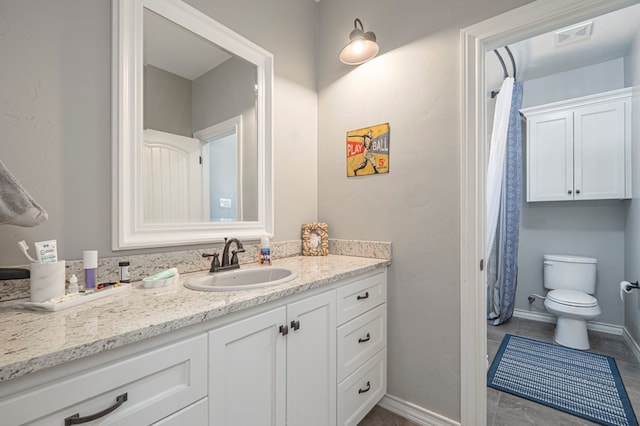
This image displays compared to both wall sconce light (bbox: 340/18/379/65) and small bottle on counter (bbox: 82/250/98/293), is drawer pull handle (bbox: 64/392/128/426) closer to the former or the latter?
small bottle on counter (bbox: 82/250/98/293)

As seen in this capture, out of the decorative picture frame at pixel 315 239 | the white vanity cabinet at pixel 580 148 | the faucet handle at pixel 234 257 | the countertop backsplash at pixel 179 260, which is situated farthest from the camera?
the white vanity cabinet at pixel 580 148

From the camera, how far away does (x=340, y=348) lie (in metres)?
1.30

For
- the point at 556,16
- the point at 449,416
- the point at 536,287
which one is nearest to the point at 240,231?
the point at 449,416

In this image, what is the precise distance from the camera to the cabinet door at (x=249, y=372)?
823mm

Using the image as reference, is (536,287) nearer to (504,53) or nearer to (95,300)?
(504,53)

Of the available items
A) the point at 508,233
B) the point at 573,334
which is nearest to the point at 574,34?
the point at 508,233

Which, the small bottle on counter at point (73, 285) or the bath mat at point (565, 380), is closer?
the small bottle on counter at point (73, 285)

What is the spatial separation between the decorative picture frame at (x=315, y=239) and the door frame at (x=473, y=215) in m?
0.84

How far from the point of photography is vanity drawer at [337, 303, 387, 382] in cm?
132

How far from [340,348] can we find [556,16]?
1.78m

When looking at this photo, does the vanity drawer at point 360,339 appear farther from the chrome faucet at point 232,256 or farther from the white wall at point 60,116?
the white wall at point 60,116

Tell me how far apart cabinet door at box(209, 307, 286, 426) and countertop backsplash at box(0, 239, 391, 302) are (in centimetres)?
57

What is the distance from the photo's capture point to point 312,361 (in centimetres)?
116

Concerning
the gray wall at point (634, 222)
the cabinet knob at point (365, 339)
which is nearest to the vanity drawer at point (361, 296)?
the cabinet knob at point (365, 339)
